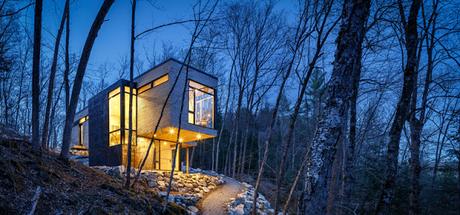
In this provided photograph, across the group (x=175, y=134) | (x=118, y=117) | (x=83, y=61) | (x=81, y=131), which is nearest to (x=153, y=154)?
(x=175, y=134)

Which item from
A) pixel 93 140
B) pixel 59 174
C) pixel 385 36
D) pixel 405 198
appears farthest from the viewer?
pixel 93 140

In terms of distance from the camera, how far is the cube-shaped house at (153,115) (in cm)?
1253

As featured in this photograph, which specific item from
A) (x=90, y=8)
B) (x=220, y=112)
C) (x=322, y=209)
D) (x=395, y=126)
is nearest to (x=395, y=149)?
(x=395, y=126)

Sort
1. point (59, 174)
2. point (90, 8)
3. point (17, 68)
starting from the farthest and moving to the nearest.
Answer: point (17, 68) < point (90, 8) < point (59, 174)

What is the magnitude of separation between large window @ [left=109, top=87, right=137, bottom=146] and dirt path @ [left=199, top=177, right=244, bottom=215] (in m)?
4.79

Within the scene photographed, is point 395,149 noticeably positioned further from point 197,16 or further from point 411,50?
point 197,16

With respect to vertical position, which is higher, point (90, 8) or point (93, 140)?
point (90, 8)

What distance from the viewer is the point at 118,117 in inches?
556

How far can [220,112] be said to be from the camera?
74.0ft

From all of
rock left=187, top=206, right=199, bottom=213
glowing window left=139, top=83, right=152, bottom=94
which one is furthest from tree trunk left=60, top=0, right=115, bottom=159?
glowing window left=139, top=83, right=152, bottom=94

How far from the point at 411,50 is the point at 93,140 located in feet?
47.9

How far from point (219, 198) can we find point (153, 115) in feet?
16.6

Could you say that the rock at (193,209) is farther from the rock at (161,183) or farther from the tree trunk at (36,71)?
the tree trunk at (36,71)

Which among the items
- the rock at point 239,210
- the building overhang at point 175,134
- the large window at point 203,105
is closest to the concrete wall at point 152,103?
the building overhang at point 175,134
